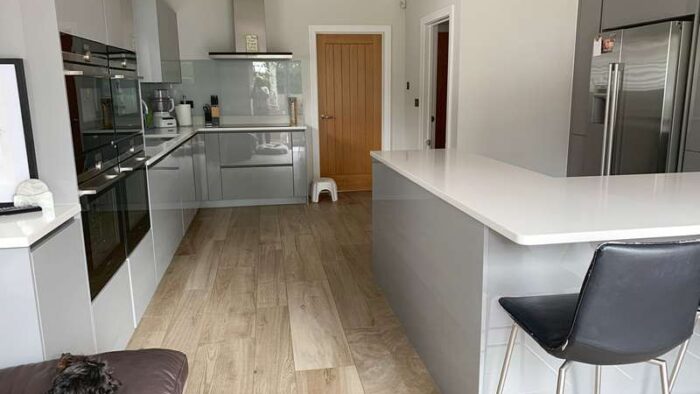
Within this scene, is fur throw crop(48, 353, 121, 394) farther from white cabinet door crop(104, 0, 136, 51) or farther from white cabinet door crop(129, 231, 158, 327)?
white cabinet door crop(104, 0, 136, 51)

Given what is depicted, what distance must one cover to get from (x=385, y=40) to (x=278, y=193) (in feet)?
7.38

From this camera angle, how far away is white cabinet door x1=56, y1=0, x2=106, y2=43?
2068 mm

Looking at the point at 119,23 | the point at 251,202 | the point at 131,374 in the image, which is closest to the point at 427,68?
the point at 251,202

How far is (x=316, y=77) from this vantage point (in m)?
6.18

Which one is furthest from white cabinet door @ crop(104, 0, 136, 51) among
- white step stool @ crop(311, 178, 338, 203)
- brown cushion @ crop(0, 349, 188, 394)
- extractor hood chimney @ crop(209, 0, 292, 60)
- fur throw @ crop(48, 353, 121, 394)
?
white step stool @ crop(311, 178, 338, 203)

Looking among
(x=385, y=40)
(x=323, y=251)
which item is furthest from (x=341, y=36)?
(x=323, y=251)

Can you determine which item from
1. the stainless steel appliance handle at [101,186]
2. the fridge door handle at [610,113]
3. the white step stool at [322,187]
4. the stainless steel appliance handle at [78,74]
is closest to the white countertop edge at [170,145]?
the stainless steel appliance handle at [101,186]

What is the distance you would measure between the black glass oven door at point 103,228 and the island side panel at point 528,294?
5.33 feet

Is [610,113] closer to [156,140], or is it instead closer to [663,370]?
[663,370]

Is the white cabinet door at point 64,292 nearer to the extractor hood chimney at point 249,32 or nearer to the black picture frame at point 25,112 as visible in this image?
the black picture frame at point 25,112

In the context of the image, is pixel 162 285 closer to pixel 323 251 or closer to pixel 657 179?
pixel 323 251

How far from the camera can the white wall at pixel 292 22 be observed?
5.81m

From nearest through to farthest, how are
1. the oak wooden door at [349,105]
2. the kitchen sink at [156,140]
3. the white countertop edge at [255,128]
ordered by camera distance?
the kitchen sink at [156,140] < the white countertop edge at [255,128] < the oak wooden door at [349,105]

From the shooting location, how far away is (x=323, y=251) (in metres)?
4.20
